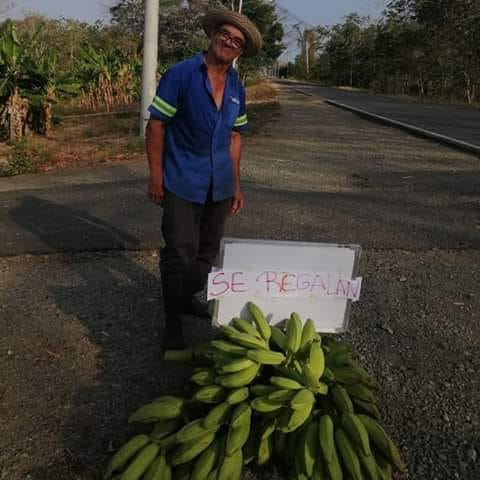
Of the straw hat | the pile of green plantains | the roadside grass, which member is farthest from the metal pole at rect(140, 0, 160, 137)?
the pile of green plantains

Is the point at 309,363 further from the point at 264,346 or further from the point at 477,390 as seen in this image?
the point at 477,390

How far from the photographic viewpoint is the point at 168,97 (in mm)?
2826

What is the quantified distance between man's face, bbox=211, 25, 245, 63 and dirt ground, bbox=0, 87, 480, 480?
5.27 ft

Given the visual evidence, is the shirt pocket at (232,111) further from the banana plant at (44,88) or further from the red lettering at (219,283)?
the banana plant at (44,88)

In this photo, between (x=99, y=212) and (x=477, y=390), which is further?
(x=99, y=212)

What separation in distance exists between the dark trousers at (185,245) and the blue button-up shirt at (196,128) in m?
0.09

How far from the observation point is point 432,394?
2.87 m

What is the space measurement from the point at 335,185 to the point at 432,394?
5.41 metres

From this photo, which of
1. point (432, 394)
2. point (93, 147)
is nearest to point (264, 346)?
point (432, 394)

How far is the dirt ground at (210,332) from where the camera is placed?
97.6 inches

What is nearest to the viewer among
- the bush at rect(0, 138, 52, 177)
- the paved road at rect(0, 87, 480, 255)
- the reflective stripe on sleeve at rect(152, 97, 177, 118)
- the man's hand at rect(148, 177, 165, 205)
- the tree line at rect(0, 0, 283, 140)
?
the reflective stripe on sleeve at rect(152, 97, 177, 118)

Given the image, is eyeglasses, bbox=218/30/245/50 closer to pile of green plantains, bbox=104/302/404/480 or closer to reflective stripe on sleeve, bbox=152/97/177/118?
reflective stripe on sleeve, bbox=152/97/177/118

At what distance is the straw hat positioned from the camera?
107 inches

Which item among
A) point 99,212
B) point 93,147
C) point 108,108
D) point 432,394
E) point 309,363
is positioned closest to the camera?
point 309,363
